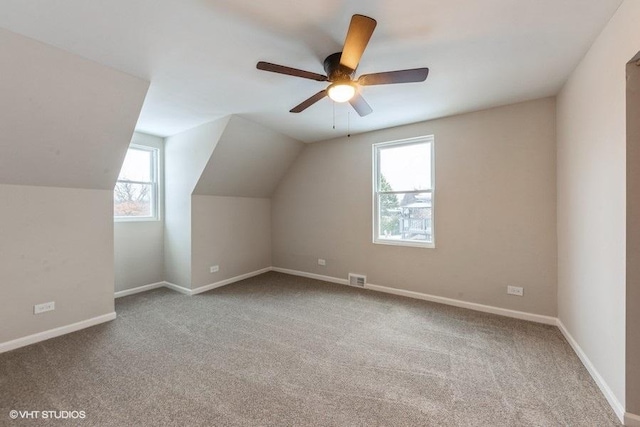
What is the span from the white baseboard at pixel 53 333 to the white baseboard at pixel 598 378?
453 centimetres

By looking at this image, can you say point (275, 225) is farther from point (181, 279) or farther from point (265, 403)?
point (265, 403)

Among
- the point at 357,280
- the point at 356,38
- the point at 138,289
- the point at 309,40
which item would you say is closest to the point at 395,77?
the point at 356,38

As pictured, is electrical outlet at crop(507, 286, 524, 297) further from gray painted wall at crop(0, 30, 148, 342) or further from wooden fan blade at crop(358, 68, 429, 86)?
gray painted wall at crop(0, 30, 148, 342)

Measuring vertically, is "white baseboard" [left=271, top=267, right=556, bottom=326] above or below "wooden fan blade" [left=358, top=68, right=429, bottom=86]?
below

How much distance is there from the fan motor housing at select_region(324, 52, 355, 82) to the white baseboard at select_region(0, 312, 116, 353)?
11.6 ft

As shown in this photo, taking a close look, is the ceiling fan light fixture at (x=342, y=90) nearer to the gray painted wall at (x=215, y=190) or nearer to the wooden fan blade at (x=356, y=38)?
the wooden fan blade at (x=356, y=38)

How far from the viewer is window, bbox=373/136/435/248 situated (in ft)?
11.8

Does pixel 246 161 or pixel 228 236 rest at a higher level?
pixel 246 161

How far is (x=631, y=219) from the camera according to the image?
5.14ft

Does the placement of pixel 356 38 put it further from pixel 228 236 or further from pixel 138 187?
pixel 138 187

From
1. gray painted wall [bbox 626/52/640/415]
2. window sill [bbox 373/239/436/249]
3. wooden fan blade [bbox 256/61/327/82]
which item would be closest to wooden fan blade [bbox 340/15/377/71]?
wooden fan blade [bbox 256/61/327/82]

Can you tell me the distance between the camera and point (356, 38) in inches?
60.1

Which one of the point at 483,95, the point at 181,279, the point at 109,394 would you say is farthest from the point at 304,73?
the point at 181,279

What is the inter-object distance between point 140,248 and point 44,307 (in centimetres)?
147
